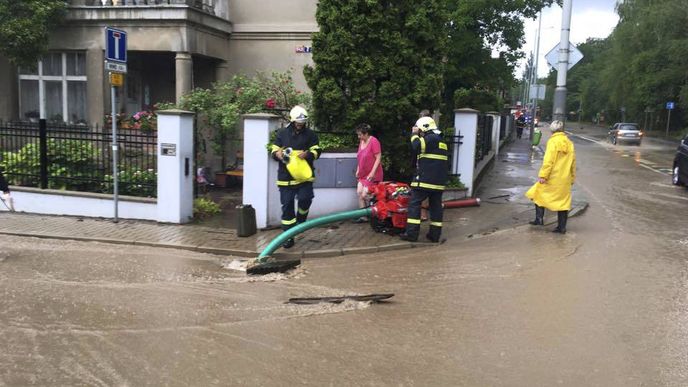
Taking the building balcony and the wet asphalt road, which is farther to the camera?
the building balcony

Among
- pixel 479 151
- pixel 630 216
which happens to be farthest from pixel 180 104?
pixel 630 216

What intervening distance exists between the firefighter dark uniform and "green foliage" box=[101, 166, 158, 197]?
184 inches

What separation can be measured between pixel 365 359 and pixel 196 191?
7.74 meters

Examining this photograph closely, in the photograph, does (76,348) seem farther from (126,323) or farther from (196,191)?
(196,191)

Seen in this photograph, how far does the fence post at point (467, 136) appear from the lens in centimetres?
1083

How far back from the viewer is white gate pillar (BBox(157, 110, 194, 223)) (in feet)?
30.0

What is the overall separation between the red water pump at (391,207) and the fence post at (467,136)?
8.91 ft

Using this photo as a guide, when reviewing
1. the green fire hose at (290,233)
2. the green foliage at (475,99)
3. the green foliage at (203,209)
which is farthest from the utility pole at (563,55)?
the green foliage at (475,99)

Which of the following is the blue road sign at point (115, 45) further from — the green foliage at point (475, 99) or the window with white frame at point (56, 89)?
the green foliage at point (475, 99)

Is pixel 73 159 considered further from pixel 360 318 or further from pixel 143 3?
pixel 360 318

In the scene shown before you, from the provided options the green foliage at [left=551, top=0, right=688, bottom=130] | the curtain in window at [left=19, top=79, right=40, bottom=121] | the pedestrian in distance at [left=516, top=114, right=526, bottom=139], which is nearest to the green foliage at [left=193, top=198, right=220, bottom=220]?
the curtain in window at [left=19, top=79, right=40, bottom=121]

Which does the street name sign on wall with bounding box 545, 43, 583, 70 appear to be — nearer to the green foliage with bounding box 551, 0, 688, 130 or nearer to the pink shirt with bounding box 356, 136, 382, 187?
the pink shirt with bounding box 356, 136, 382, 187

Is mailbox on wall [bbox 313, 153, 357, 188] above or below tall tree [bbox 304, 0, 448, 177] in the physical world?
below

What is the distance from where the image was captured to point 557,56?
1305 centimetres
